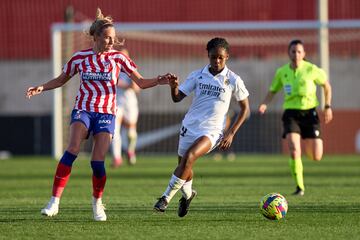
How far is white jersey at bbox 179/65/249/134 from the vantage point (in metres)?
9.98

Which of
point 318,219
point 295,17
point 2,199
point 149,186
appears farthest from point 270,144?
point 318,219

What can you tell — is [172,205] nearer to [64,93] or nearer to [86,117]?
[86,117]

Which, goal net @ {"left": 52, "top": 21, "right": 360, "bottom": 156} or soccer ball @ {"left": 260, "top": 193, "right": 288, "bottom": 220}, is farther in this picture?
goal net @ {"left": 52, "top": 21, "right": 360, "bottom": 156}

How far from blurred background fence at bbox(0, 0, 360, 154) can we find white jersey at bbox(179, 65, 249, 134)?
38.9 ft

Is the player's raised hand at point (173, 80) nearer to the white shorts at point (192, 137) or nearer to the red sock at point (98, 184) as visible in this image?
the white shorts at point (192, 137)

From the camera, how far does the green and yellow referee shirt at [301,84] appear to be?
44.5 feet

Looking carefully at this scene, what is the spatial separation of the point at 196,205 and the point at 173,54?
16.8m

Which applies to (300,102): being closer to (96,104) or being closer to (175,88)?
(175,88)

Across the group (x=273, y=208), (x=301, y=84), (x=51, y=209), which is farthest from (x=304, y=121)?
(x=51, y=209)

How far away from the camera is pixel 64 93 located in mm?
24922

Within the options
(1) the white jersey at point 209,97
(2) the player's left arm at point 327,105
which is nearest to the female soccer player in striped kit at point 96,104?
(1) the white jersey at point 209,97

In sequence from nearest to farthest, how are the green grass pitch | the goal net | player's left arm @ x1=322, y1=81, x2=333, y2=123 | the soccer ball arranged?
the green grass pitch
the soccer ball
player's left arm @ x1=322, y1=81, x2=333, y2=123
the goal net

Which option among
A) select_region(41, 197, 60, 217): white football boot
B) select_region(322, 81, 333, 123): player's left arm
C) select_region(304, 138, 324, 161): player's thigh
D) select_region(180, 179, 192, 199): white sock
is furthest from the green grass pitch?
select_region(322, 81, 333, 123): player's left arm

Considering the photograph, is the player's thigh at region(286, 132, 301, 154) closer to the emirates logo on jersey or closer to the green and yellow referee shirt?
the green and yellow referee shirt
